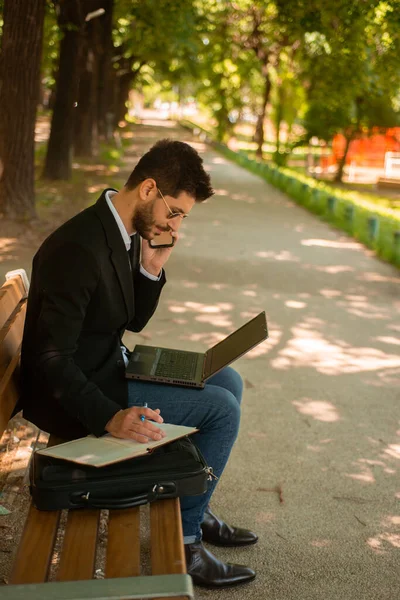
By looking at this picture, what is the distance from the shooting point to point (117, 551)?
264cm

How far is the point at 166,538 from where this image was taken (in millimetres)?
2686

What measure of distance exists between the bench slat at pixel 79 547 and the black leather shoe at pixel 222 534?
105 centimetres

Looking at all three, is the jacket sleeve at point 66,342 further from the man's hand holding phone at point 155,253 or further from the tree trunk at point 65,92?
the tree trunk at point 65,92

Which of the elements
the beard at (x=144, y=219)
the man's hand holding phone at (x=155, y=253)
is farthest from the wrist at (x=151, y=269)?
the beard at (x=144, y=219)

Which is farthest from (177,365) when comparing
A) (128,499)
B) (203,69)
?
(203,69)

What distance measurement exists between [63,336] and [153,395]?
577 mm

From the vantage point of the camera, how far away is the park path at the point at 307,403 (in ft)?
12.4

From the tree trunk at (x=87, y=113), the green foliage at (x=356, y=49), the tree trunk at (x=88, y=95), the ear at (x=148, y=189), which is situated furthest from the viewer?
the tree trunk at (x=87, y=113)

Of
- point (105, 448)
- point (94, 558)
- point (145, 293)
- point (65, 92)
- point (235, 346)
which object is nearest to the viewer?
point (94, 558)

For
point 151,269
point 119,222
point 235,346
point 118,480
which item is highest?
point 119,222

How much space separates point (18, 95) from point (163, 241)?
7.62 m

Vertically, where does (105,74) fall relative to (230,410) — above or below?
above

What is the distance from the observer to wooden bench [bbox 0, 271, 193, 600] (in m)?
2.38

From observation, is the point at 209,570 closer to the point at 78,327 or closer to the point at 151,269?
the point at 78,327
